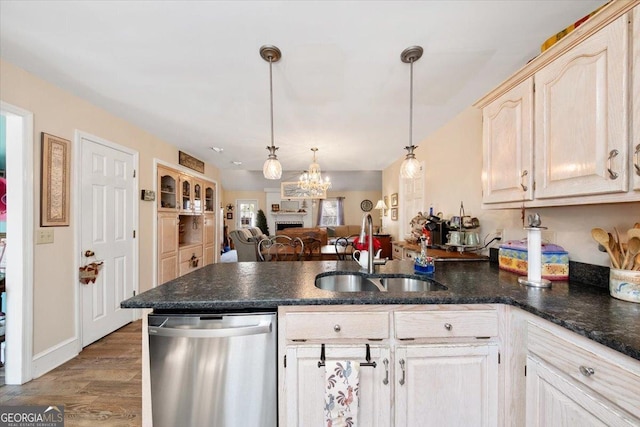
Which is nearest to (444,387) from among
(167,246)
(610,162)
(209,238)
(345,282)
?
(345,282)

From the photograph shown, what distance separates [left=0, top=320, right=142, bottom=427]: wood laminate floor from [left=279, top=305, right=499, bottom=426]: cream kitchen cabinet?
4.11 feet

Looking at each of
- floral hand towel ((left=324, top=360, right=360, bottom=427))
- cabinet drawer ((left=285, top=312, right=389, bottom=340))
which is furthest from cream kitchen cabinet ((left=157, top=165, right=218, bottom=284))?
floral hand towel ((left=324, top=360, right=360, bottom=427))

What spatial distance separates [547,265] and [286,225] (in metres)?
8.64

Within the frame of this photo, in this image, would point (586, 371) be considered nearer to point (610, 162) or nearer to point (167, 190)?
point (610, 162)

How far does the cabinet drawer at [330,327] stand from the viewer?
1.11 metres

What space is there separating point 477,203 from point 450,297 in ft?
5.57

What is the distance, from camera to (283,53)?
1.68m

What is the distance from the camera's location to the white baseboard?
1.93 meters

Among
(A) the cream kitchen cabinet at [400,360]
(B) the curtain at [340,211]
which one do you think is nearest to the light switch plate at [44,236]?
(A) the cream kitchen cabinet at [400,360]

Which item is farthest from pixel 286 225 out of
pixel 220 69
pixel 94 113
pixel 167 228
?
pixel 220 69

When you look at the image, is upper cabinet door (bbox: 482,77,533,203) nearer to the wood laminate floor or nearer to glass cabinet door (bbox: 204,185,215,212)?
the wood laminate floor

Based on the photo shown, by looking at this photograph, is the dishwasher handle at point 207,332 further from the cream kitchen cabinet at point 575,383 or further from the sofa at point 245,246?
the sofa at point 245,246

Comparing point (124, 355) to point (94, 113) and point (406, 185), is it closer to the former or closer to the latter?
point (94, 113)

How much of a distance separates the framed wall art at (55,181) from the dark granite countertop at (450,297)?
5.03ft
